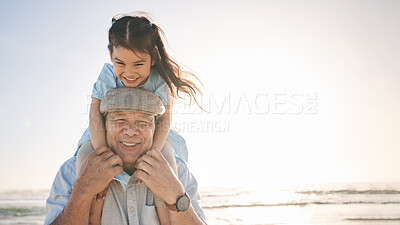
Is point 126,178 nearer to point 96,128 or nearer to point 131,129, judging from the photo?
point 131,129

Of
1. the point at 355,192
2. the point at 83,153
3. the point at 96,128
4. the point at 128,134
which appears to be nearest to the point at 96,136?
the point at 96,128

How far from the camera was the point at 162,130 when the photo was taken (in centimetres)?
360

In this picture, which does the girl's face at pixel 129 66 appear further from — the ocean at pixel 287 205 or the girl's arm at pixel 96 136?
the ocean at pixel 287 205

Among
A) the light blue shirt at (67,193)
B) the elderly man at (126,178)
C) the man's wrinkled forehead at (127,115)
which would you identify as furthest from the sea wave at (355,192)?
the man's wrinkled forehead at (127,115)

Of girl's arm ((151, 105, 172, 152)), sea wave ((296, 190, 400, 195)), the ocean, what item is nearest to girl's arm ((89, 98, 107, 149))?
girl's arm ((151, 105, 172, 152))

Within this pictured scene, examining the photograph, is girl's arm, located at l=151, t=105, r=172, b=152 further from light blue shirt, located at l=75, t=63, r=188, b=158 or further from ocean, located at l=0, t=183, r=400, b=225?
ocean, located at l=0, t=183, r=400, b=225

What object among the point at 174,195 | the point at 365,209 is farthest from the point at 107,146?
the point at 365,209

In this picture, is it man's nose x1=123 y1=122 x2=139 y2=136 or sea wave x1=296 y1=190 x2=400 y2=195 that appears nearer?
man's nose x1=123 y1=122 x2=139 y2=136

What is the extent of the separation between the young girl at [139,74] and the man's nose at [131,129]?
26 centimetres

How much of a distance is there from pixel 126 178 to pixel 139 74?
95 centimetres

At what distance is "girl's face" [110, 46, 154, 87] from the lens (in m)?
3.62

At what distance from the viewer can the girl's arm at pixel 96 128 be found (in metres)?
3.37

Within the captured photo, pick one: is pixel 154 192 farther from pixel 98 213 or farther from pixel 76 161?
pixel 76 161

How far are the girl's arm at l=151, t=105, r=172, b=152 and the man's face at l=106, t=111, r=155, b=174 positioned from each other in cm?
19
